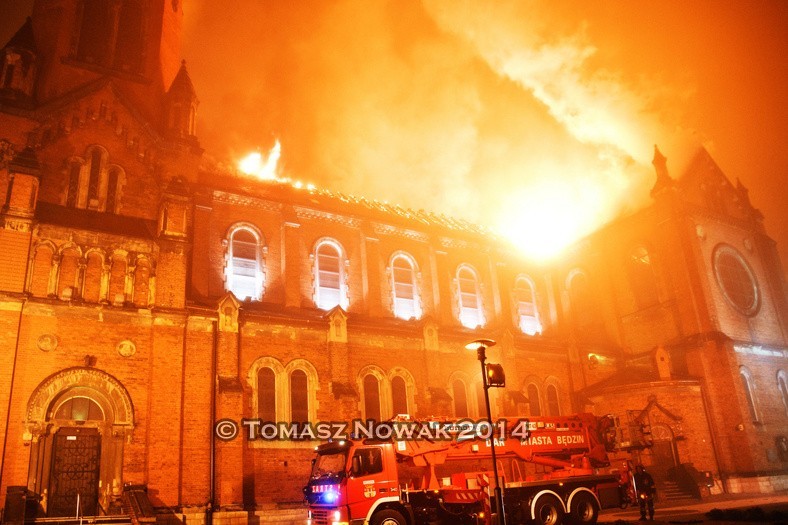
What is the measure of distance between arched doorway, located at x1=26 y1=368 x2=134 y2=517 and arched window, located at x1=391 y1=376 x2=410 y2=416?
11406 millimetres

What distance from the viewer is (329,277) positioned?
98.4 feet

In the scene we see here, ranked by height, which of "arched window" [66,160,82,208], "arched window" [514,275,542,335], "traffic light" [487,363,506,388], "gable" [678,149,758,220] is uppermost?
"gable" [678,149,758,220]

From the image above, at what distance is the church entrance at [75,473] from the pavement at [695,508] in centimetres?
1693

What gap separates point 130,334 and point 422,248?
17134mm

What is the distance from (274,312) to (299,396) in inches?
146

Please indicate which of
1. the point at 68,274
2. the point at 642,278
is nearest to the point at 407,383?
the point at 68,274

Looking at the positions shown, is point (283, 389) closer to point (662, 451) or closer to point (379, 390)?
point (379, 390)

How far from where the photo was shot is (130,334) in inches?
837

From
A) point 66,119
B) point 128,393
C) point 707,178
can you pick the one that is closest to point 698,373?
point 707,178

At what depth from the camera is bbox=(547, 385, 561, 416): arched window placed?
33000 mm

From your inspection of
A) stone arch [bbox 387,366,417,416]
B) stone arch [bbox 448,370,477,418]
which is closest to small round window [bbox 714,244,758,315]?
stone arch [bbox 448,370,477,418]

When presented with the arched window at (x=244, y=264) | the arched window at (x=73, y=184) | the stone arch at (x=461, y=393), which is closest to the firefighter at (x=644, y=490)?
the stone arch at (x=461, y=393)

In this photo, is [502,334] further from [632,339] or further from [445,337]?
[632,339]

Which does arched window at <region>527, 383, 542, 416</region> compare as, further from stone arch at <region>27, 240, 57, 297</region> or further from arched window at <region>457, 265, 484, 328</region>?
stone arch at <region>27, 240, 57, 297</region>
